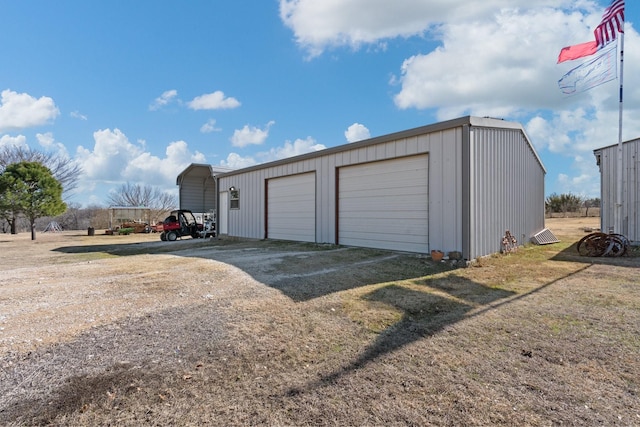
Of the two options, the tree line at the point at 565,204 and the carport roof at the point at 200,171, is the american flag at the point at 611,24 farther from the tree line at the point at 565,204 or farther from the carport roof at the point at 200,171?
the tree line at the point at 565,204

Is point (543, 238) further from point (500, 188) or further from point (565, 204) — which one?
point (565, 204)

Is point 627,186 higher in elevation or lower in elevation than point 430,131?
lower

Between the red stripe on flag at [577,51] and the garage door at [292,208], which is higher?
the red stripe on flag at [577,51]

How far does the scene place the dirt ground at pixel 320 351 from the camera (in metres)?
2.37

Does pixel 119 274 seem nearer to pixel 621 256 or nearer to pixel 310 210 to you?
pixel 310 210

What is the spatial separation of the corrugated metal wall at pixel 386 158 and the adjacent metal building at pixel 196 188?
7.30m

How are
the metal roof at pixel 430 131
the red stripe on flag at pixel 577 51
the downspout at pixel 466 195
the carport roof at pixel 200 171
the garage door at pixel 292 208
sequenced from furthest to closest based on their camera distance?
the carport roof at pixel 200 171, the garage door at pixel 292 208, the red stripe on flag at pixel 577 51, the metal roof at pixel 430 131, the downspout at pixel 466 195

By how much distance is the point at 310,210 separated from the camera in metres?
11.7

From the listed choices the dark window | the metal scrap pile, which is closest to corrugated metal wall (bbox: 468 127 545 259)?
the metal scrap pile

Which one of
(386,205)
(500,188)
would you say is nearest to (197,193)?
(386,205)

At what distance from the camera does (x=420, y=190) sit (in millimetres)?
8438

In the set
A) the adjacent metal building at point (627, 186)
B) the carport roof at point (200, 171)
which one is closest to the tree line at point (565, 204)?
the adjacent metal building at point (627, 186)

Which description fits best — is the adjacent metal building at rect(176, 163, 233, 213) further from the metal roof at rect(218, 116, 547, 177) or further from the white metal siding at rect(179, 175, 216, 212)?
the metal roof at rect(218, 116, 547, 177)

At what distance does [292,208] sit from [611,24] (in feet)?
33.6
